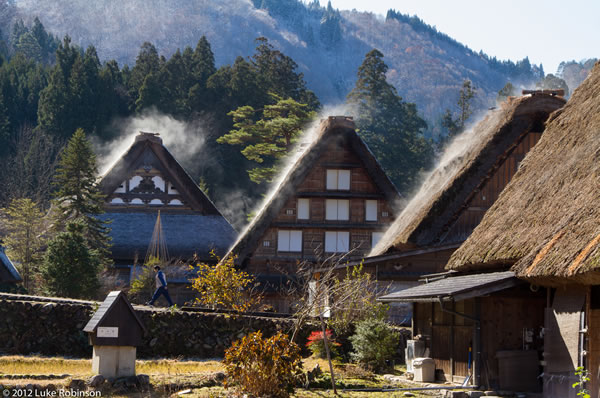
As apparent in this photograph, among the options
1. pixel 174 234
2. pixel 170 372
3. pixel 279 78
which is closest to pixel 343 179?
pixel 174 234

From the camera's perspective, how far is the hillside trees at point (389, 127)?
60.9m

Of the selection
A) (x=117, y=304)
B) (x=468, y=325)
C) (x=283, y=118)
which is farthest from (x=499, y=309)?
(x=283, y=118)

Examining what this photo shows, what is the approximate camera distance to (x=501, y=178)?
26.4 meters

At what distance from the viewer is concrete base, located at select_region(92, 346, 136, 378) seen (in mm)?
16156

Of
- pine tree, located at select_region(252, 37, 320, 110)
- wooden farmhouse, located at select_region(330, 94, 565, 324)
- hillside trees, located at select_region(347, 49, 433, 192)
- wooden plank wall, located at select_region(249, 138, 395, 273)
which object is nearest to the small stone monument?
wooden farmhouse, located at select_region(330, 94, 565, 324)

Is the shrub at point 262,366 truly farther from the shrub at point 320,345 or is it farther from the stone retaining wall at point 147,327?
the stone retaining wall at point 147,327

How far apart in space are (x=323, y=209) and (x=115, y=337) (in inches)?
762

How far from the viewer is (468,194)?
2634cm

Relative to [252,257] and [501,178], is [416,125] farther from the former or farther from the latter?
[501,178]

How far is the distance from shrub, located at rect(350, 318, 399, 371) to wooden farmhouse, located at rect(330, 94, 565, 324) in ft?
17.8

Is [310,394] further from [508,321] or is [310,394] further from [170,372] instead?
[508,321]

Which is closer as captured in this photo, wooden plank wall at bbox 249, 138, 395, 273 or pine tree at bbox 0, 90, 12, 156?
wooden plank wall at bbox 249, 138, 395, 273

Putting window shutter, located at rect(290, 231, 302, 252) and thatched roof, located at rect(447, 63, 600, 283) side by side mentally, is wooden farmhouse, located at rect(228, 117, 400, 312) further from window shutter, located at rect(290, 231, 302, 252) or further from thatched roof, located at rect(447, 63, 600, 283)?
thatched roof, located at rect(447, 63, 600, 283)

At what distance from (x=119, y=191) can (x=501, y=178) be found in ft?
66.0
